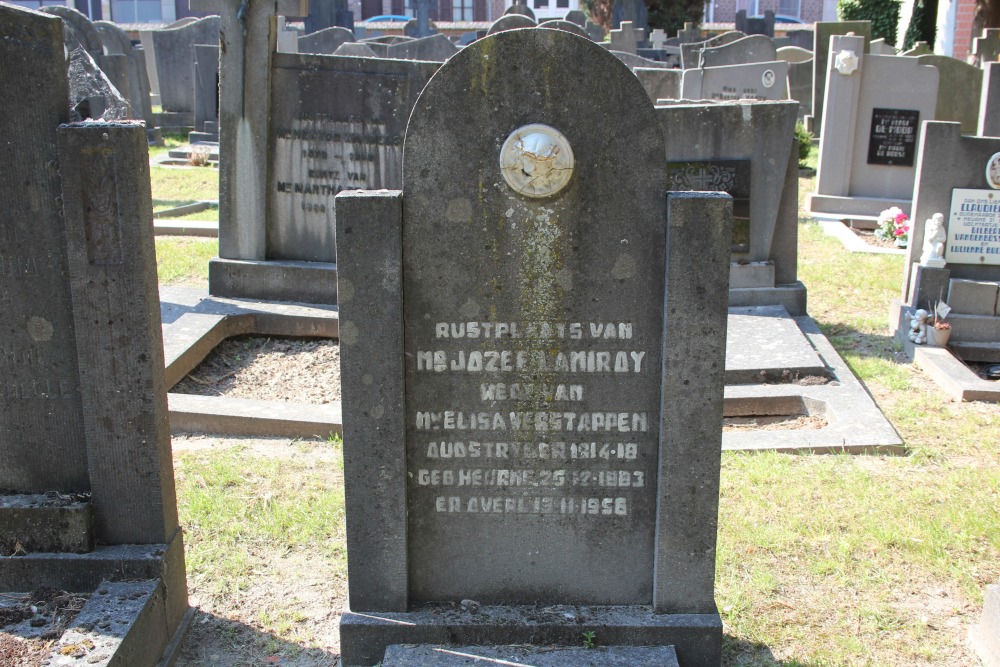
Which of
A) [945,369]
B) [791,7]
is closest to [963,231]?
[945,369]

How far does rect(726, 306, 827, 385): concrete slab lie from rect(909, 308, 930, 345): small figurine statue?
2.75ft

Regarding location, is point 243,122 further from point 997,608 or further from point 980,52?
point 980,52

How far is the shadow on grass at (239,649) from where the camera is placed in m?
3.37

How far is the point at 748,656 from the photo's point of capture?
3395 millimetres

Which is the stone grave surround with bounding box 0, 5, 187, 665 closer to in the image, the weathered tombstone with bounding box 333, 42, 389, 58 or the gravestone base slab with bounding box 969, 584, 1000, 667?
the gravestone base slab with bounding box 969, 584, 1000, 667

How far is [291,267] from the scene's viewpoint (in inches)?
283

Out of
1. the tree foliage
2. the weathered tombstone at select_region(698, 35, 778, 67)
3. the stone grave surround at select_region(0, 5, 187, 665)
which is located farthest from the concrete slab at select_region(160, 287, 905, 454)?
the tree foliage

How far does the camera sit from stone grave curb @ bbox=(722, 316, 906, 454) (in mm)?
5082

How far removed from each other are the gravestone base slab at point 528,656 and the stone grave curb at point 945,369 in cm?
380

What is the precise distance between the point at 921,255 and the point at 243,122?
5.27m

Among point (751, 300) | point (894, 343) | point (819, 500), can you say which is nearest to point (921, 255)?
point (894, 343)

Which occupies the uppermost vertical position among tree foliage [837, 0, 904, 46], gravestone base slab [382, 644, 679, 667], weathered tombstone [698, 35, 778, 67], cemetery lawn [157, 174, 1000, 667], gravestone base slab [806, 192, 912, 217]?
tree foliage [837, 0, 904, 46]

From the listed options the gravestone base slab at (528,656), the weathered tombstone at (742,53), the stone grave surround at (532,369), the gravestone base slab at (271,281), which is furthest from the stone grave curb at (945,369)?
the weathered tombstone at (742,53)

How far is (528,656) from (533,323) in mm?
1110
